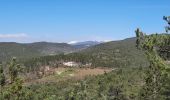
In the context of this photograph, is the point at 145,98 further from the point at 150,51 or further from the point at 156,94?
the point at 150,51

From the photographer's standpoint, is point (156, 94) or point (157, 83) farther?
point (156, 94)

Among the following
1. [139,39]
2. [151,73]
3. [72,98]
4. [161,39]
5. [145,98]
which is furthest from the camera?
[72,98]

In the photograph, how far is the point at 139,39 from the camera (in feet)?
140

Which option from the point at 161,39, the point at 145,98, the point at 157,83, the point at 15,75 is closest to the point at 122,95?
the point at 145,98

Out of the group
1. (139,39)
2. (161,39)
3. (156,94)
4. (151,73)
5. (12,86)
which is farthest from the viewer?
(156,94)

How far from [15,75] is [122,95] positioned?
123001mm

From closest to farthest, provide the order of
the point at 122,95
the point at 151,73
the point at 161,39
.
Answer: the point at 161,39
the point at 151,73
the point at 122,95

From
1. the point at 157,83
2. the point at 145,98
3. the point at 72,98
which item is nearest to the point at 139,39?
the point at 157,83

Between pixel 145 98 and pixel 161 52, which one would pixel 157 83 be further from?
pixel 161 52

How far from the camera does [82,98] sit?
15088 cm

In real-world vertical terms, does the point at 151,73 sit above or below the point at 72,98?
above

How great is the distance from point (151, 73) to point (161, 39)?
1885 centimetres

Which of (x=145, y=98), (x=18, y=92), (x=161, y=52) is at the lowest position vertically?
(x=145, y=98)

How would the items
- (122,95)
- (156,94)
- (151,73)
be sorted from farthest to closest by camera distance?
(122,95) < (156,94) < (151,73)
